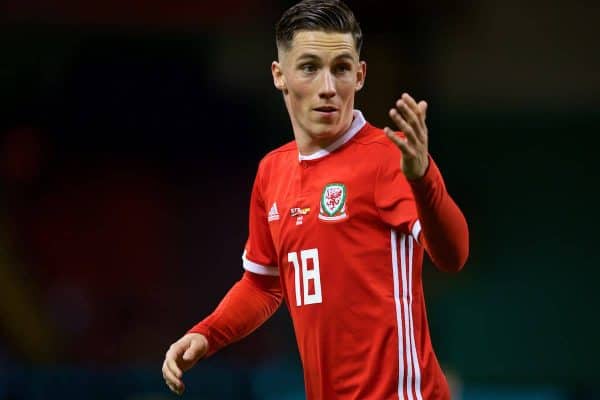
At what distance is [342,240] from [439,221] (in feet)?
1.53

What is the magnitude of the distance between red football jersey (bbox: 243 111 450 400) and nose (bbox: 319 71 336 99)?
7.1 inches

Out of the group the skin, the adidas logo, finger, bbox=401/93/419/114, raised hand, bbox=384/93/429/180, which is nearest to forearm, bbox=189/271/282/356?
the skin

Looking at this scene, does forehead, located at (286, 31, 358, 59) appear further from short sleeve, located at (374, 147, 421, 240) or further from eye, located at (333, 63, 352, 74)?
short sleeve, located at (374, 147, 421, 240)

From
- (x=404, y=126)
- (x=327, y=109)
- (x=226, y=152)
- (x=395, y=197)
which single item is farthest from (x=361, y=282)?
(x=226, y=152)

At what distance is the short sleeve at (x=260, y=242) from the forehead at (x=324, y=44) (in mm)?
564

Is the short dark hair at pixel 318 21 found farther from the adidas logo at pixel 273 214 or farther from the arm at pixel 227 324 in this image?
the arm at pixel 227 324

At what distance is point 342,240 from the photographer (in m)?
2.95

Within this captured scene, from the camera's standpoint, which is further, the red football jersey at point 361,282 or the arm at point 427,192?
the red football jersey at point 361,282

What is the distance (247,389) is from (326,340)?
3487 mm

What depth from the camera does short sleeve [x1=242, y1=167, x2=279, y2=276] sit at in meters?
3.43

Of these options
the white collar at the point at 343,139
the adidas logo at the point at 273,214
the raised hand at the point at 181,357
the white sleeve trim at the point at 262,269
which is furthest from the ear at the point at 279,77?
the raised hand at the point at 181,357

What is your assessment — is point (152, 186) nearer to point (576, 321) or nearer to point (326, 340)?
point (576, 321)

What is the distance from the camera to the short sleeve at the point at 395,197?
2.78 m

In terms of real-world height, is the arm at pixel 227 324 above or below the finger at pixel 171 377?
above
